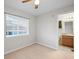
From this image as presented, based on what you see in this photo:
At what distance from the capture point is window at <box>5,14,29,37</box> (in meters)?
3.49

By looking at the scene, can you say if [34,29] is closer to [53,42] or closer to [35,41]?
[35,41]

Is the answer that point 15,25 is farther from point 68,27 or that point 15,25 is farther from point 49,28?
point 68,27

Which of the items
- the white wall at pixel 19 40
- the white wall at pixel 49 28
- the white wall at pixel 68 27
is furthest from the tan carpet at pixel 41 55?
the white wall at pixel 68 27

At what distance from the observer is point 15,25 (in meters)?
3.94

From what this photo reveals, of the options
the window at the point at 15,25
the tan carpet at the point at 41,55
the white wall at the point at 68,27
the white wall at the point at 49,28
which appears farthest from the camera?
the white wall at the point at 68,27

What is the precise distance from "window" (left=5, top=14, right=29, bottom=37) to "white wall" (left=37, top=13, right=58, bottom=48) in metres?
1.00

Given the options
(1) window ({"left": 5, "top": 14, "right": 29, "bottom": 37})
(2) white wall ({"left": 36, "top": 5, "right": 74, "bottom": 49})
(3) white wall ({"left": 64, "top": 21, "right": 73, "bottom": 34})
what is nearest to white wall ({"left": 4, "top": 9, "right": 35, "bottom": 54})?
(1) window ({"left": 5, "top": 14, "right": 29, "bottom": 37})

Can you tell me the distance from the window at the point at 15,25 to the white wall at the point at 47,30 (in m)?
1.00

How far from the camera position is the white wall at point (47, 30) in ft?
13.5

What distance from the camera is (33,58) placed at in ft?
9.31

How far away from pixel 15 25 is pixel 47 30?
2025mm

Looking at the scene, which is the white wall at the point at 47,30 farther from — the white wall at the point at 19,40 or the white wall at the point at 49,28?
the white wall at the point at 19,40
